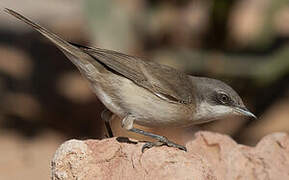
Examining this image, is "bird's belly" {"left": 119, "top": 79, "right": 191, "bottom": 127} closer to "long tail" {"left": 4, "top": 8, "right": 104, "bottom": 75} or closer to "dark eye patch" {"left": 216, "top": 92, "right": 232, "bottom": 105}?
"long tail" {"left": 4, "top": 8, "right": 104, "bottom": 75}

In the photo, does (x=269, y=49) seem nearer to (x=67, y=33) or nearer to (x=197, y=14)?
(x=197, y=14)

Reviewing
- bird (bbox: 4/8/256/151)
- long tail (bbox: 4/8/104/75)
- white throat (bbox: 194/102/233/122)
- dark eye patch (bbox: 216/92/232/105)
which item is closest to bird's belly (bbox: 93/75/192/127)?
bird (bbox: 4/8/256/151)

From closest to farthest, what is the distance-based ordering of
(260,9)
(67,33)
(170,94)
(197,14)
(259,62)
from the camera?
(170,94) → (259,62) → (197,14) → (67,33) → (260,9)

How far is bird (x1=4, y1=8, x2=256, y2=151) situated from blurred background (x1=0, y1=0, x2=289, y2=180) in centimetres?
295

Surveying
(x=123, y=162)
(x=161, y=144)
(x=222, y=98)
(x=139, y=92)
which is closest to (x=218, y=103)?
(x=222, y=98)

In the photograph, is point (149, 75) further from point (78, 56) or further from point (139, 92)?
point (78, 56)

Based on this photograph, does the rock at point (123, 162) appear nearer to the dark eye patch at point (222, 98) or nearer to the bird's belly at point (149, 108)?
the bird's belly at point (149, 108)

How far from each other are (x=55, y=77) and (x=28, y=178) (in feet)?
9.30

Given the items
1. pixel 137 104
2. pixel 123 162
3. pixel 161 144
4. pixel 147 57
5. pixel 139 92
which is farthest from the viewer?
pixel 147 57

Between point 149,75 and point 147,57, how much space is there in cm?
388

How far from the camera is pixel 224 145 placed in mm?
5707

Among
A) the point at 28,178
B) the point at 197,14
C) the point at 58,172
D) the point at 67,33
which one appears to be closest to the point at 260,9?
the point at 197,14

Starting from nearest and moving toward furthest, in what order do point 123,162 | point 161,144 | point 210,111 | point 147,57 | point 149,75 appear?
point 123,162 → point 161,144 → point 149,75 → point 210,111 → point 147,57

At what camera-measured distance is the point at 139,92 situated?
19.7ft
